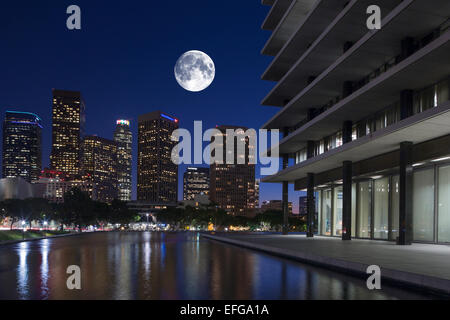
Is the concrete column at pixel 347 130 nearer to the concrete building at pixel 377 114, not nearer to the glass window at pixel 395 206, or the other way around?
the concrete building at pixel 377 114

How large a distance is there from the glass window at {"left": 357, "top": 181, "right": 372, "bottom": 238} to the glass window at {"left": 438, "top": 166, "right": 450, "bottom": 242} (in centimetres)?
1011

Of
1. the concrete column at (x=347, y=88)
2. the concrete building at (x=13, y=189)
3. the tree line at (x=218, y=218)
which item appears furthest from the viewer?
the tree line at (x=218, y=218)

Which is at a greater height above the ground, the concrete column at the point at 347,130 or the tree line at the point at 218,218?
the concrete column at the point at 347,130

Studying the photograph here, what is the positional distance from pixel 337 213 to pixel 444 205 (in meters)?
18.2

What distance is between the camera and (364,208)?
3803 cm

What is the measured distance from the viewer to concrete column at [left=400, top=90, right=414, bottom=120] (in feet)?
90.4

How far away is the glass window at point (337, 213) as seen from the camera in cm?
4388

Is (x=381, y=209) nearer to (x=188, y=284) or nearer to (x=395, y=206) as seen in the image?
(x=395, y=206)

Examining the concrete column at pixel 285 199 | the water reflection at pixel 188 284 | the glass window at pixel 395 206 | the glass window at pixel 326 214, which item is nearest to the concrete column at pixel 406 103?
the glass window at pixel 395 206

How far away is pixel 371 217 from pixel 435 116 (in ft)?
59.7

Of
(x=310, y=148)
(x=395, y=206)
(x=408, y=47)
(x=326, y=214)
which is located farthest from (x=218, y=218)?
(x=408, y=47)

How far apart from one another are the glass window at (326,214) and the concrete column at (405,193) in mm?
21025

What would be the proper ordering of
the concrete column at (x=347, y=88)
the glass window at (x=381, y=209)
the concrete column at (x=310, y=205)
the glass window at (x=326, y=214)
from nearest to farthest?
the glass window at (x=381, y=209) < the concrete column at (x=347, y=88) < the concrete column at (x=310, y=205) < the glass window at (x=326, y=214)
